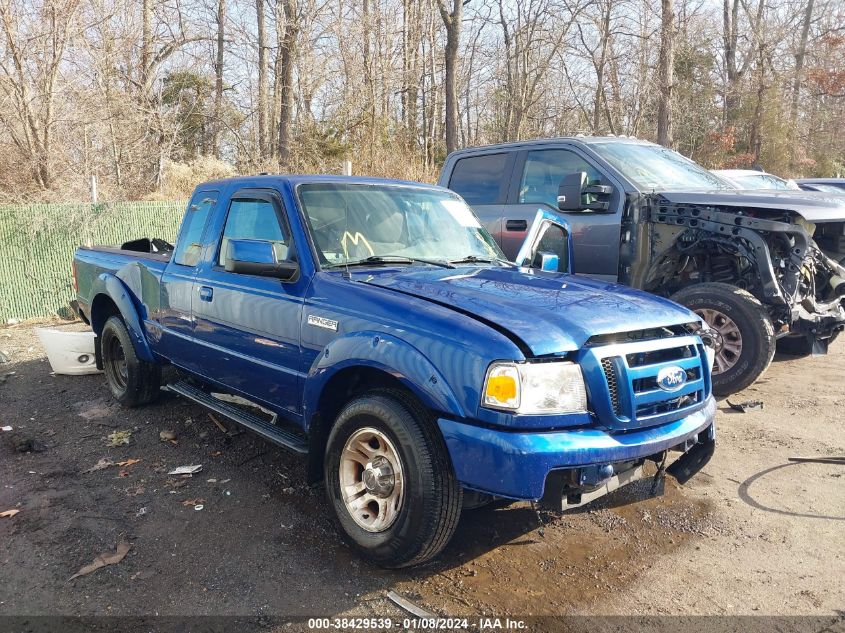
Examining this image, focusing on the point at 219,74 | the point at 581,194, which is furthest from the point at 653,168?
the point at 219,74

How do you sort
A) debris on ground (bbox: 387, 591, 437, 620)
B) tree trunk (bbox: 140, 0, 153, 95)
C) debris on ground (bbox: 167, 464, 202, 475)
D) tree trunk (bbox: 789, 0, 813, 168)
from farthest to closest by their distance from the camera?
1. tree trunk (bbox: 789, 0, 813, 168)
2. tree trunk (bbox: 140, 0, 153, 95)
3. debris on ground (bbox: 167, 464, 202, 475)
4. debris on ground (bbox: 387, 591, 437, 620)

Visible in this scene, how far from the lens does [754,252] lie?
554 centimetres

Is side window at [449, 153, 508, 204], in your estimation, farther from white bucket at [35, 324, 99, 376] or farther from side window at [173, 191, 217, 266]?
white bucket at [35, 324, 99, 376]

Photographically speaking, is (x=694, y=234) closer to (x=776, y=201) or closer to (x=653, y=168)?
(x=776, y=201)

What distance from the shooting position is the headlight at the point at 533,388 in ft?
8.63

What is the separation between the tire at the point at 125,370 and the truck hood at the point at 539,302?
2940mm

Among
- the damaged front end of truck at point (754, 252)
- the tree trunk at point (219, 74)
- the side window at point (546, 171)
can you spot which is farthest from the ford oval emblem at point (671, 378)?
the tree trunk at point (219, 74)

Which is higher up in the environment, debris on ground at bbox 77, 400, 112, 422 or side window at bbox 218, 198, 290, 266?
side window at bbox 218, 198, 290, 266

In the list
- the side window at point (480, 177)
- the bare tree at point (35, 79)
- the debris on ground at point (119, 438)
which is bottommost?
the debris on ground at point (119, 438)

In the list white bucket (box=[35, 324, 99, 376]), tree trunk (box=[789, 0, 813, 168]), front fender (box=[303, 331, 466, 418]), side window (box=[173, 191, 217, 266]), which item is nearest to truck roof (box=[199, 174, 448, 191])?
side window (box=[173, 191, 217, 266])

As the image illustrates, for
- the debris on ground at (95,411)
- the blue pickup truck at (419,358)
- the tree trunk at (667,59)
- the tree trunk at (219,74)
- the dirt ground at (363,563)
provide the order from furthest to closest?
1. the tree trunk at (219,74)
2. the tree trunk at (667,59)
3. the debris on ground at (95,411)
4. the dirt ground at (363,563)
5. the blue pickup truck at (419,358)

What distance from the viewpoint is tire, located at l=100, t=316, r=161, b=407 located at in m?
5.48

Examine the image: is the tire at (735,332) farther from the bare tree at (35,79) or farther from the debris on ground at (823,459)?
the bare tree at (35,79)

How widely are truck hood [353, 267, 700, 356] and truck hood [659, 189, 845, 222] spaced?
2.61 meters
